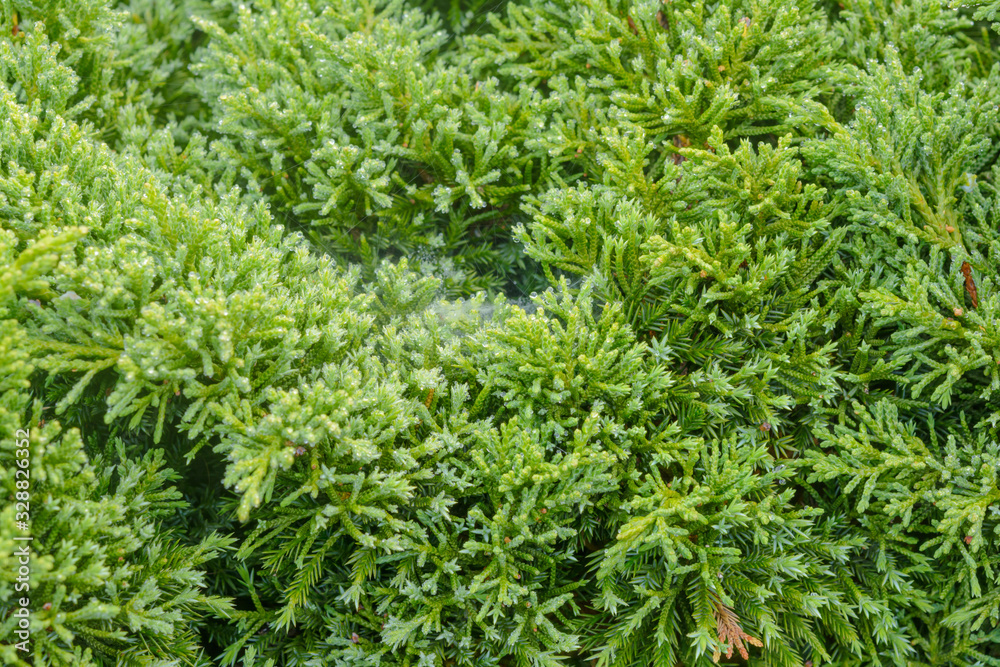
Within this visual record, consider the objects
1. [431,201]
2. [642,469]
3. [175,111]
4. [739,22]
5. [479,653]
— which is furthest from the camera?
[175,111]

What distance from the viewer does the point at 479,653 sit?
2.01 metres

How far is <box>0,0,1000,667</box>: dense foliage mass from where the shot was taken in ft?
6.05

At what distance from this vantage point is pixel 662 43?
7.79 feet

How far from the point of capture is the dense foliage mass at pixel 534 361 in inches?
72.6

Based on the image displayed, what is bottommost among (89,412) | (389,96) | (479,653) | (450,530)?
(479,653)

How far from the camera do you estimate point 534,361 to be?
2.03m

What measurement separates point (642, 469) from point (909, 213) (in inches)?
47.0

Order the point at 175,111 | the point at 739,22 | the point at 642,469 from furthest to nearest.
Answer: the point at 175,111, the point at 739,22, the point at 642,469

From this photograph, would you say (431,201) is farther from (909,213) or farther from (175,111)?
(909,213)

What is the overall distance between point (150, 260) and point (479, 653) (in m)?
1.52

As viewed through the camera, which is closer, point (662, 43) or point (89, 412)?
point (89, 412)

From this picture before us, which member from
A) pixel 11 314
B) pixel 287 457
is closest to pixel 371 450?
pixel 287 457

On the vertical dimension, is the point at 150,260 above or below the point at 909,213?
above

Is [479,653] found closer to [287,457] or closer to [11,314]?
[287,457]
